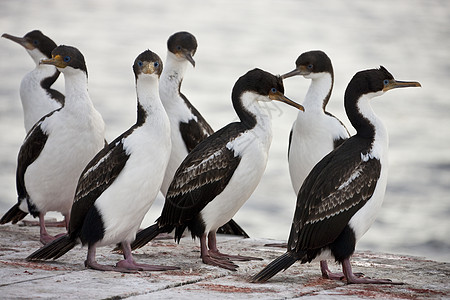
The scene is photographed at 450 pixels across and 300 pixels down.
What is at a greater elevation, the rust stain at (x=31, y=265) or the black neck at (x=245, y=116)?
the black neck at (x=245, y=116)

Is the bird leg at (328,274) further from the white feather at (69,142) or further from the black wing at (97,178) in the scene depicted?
the white feather at (69,142)

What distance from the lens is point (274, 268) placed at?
24.0ft

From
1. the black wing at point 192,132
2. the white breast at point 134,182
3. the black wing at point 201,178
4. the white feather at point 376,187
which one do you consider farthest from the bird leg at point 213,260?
the black wing at point 192,132

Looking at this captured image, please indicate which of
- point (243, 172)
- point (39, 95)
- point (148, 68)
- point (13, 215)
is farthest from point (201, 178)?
point (39, 95)

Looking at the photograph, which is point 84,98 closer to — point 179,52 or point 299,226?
point 179,52

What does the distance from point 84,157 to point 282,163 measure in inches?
393

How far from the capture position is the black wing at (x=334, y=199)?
7336 mm

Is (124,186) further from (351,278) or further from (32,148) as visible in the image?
(351,278)

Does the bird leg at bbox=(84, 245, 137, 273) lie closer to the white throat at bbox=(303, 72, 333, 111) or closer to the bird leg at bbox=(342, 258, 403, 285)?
the bird leg at bbox=(342, 258, 403, 285)

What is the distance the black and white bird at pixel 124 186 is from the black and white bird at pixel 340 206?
1.10 meters

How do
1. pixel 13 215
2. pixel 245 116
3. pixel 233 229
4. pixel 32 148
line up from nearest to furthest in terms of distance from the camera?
pixel 245 116 < pixel 32 148 < pixel 13 215 < pixel 233 229

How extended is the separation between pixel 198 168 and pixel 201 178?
0.31 ft

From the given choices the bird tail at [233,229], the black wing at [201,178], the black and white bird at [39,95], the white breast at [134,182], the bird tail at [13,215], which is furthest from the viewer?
the black and white bird at [39,95]

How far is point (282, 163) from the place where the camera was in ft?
61.2
